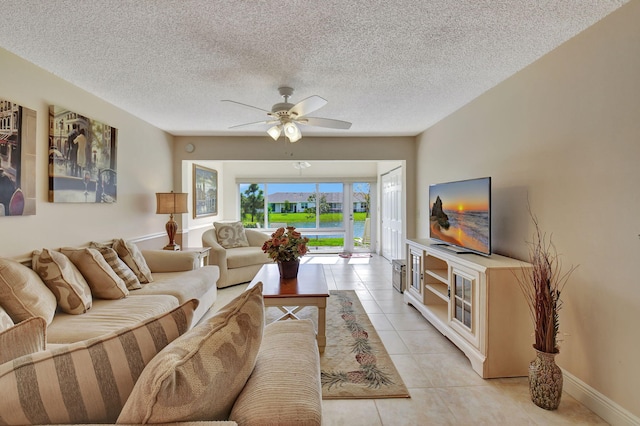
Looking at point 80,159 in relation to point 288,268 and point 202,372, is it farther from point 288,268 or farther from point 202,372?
point 202,372

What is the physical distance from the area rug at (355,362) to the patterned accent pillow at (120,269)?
1.34 metres

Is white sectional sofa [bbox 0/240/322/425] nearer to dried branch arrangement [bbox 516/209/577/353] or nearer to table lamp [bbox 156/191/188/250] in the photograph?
dried branch arrangement [bbox 516/209/577/353]

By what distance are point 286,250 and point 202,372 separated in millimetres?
2239

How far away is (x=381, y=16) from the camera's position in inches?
70.9

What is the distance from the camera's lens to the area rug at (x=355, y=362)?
6.86 feet

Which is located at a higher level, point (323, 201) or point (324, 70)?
point (324, 70)

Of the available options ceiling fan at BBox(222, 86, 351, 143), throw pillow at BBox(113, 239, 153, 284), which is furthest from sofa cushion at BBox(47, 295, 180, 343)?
ceiling fan at BBox(222, 86, 351, 143)

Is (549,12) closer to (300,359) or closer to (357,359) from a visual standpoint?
(300,359)

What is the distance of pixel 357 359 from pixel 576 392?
143 cm

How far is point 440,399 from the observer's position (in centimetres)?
202

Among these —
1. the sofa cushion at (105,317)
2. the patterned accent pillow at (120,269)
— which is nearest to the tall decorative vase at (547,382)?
the sofa cushion at (105,317)

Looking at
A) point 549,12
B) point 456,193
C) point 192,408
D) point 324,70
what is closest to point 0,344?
point 192,408

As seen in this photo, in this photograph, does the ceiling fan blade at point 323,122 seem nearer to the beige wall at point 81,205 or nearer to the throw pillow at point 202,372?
the beige wall at point 81,205

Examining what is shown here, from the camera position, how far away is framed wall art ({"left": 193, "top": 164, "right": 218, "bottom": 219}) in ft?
19.0
